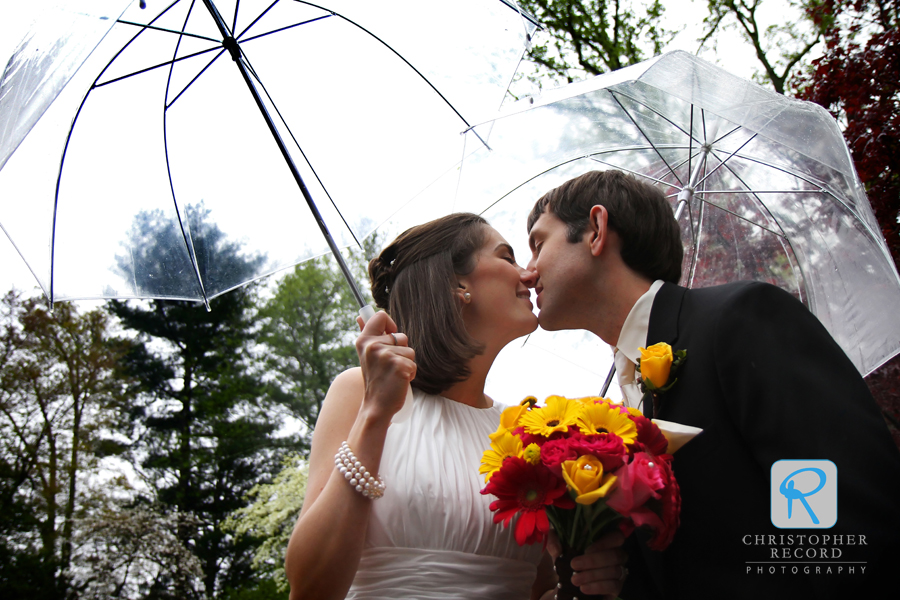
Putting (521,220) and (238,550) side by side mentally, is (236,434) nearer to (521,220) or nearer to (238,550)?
(238,550)

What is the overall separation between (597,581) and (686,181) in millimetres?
2697

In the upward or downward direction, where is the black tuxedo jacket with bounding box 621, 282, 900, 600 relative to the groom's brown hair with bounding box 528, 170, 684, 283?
downward

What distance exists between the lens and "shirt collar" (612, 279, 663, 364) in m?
2.41

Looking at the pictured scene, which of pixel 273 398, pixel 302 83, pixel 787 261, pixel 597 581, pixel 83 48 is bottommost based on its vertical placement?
pixel 597 581

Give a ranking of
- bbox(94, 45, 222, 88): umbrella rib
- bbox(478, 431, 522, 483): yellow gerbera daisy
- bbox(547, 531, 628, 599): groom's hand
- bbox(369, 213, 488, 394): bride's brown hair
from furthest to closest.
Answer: bbox(369, 213, 488, 394): bride's brown hair → bbox(94, 45, 222, 88): umbrella rib → bbox(478, 431, 522, 483): yellow gerbera daisy → bbox(547, 531, 628, 599): groom's hand

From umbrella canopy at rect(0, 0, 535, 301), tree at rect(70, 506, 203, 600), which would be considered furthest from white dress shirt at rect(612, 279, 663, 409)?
tree at rect(70, 506, 203, 600)

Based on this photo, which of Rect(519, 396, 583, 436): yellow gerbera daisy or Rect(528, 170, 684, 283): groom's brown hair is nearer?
Rect(519, 396, 583, 436): yellow gerbera daisy

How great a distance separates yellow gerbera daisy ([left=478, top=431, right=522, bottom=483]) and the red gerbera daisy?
5 centimetres

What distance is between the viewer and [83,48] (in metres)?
1.51

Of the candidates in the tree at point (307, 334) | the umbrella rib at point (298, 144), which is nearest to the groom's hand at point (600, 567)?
the umbrella rib at point (298, 144)

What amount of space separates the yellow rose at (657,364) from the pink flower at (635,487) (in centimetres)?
46

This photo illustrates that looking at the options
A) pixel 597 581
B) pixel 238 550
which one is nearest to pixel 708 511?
pixel 597 581

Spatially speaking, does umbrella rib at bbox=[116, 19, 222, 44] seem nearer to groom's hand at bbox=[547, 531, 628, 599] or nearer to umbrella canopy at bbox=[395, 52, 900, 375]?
umbrella canopy at bbox=[395, 52, 900, 375]

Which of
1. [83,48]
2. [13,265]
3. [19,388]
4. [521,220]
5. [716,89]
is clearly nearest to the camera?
[83,48]
